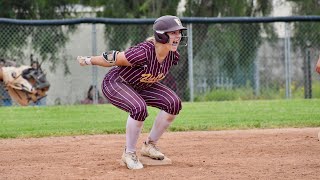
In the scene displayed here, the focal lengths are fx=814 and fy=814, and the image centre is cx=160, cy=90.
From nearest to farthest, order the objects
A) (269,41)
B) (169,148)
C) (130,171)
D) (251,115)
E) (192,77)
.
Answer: (130,171)
(169,148)
(251,115)
(192,77)
(269,41)

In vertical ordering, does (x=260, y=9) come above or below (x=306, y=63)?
above

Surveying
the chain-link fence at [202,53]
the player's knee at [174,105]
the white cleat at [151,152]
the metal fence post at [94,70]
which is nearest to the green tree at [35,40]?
the chain-link fence at [202,53]

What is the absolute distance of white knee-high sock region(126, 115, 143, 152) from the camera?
7.73 m

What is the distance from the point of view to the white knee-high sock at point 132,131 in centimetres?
773

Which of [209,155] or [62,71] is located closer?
[209,155]

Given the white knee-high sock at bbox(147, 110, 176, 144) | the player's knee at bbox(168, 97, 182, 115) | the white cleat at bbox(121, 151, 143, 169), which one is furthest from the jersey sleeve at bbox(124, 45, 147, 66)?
the white cleat at bbox(121, 151, 143, 169)

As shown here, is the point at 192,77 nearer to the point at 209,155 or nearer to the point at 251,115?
the point at 251,115

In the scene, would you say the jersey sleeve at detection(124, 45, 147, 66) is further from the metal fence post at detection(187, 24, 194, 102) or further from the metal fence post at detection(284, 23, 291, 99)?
the metal fence post at detection(284, 23, 291, 99)

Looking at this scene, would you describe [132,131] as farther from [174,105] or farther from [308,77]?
[308,77]

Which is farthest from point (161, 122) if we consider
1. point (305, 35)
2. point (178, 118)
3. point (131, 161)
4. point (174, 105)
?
point (305, 35)

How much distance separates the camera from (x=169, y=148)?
974cm

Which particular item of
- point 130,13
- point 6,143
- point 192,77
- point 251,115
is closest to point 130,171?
point 6,143

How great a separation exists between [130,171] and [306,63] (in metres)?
13.0

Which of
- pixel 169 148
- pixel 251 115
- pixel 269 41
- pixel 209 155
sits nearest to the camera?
pixel 209 155
